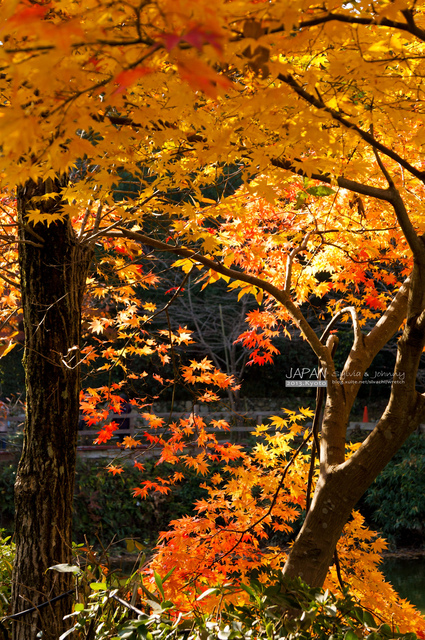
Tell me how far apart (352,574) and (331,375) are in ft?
4.72

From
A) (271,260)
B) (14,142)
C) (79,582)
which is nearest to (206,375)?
(271,260)

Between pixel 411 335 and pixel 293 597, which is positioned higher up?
pixel 411 335

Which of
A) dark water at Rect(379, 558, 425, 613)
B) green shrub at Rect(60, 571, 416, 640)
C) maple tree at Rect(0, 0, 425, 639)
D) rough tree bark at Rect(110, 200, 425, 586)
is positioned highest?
maple tree at Rect(0, 0, 425, 639)

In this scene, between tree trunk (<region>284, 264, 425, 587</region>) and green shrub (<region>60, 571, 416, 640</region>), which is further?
tree trunk (<region>284, 264, 425, 587</region>)

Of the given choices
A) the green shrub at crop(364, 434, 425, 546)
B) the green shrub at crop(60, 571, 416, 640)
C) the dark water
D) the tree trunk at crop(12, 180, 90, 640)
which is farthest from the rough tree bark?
the green shrub at crop(364, 434, 425, 546)

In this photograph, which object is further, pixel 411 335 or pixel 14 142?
pixel 411 335

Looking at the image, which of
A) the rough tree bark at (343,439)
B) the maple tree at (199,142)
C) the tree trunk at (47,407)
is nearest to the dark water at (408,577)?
the rough tree bark at (343,439)

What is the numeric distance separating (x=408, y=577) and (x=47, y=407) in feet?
22.6

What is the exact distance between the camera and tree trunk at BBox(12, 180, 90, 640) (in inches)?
90.8

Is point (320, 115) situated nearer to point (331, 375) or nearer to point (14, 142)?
point (14, 142)

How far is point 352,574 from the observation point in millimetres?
3346

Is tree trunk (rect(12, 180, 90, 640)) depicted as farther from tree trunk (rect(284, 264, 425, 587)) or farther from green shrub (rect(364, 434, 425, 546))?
green shrub (rect(364, 434, 425, 546))

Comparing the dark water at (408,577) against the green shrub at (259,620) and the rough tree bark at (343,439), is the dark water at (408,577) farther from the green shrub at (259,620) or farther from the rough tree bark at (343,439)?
the green shrub at (259,620)

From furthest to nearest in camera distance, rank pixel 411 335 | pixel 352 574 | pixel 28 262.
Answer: pixel 352 574, pixel 28 262, pixel 411 335
